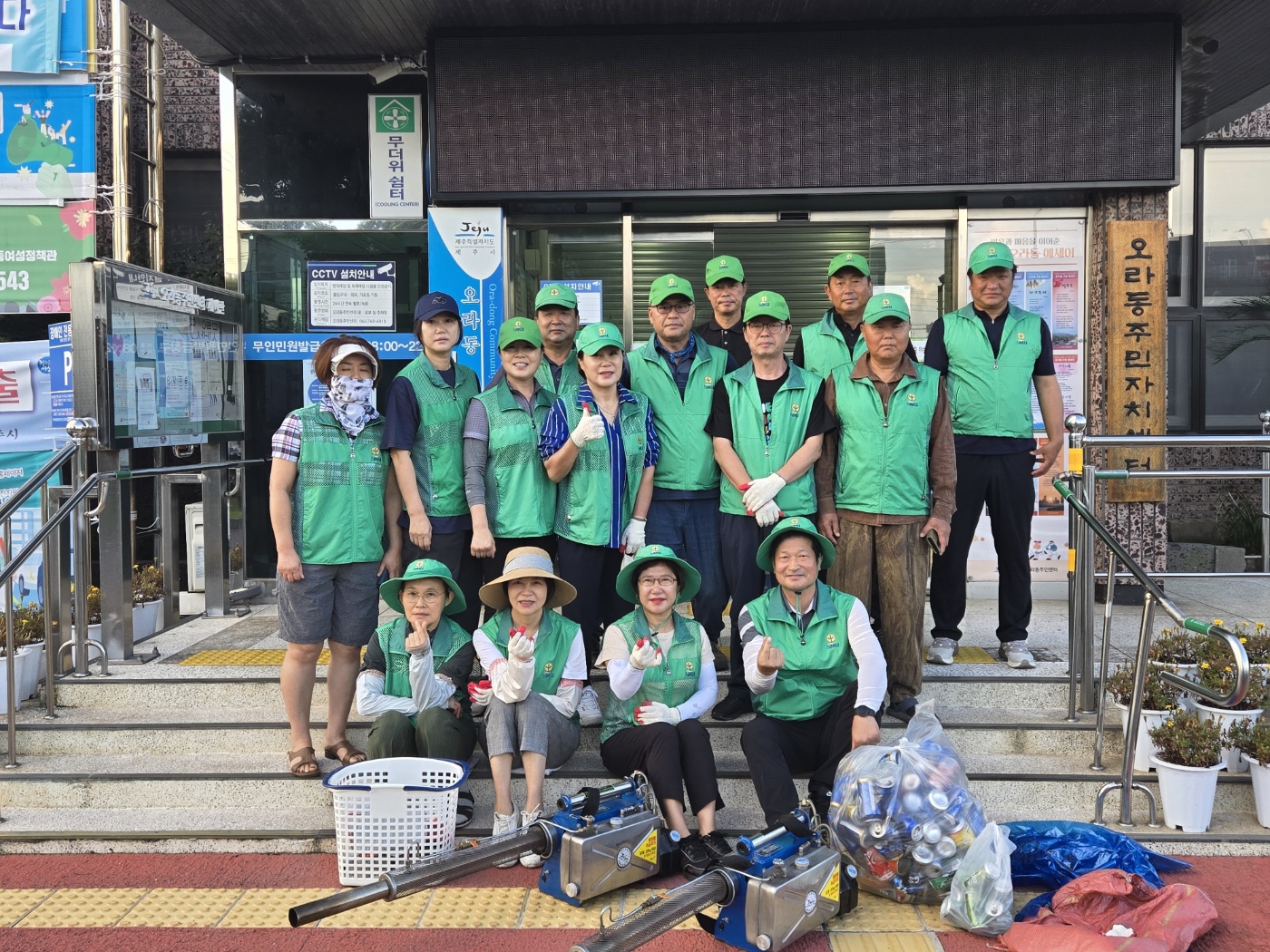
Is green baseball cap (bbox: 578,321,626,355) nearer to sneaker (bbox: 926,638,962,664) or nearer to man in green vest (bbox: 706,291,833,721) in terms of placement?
man in green vest (bbox: 706,291,833,721)

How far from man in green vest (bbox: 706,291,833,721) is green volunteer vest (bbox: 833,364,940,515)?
14 cm

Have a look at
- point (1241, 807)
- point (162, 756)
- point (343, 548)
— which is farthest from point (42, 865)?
point (1241, 807)

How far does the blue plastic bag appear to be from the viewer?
12.1ft

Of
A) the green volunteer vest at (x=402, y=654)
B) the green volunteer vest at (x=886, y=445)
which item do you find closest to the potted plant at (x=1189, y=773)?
the green volunteer vest at (x=886, y=445)

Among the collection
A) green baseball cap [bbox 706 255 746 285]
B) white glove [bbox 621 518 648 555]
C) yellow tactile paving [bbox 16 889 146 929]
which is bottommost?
yellow tactile paving [bbox 16 889 146 929]

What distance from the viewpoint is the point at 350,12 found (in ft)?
21.0

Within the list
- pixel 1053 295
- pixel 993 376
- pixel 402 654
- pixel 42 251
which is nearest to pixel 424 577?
pixel 402 654

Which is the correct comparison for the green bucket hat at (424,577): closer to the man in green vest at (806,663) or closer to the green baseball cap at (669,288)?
the man in green vest at (806,663)

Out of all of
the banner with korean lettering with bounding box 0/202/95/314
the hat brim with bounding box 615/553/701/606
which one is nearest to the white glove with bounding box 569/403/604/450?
the hat brim with bounding box 615/553/701/606

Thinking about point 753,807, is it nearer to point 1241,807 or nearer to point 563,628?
point 563,628

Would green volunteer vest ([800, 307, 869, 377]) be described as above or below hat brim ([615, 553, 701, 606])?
above

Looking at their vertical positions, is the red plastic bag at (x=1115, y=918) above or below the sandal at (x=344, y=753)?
below

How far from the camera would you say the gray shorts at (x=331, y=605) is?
4406mm

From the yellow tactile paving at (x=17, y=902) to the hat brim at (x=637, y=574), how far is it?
2359 mm
